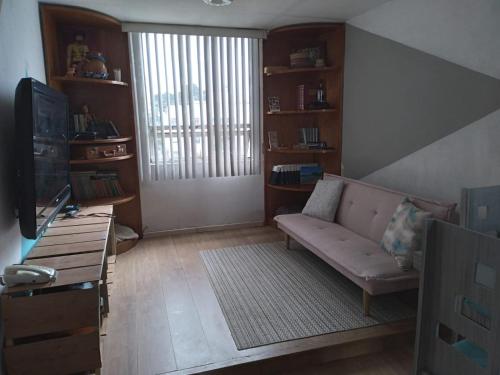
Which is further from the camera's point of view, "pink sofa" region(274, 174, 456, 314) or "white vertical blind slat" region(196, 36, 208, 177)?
"white vertical blind slat" region(196, 36, 208, 177)

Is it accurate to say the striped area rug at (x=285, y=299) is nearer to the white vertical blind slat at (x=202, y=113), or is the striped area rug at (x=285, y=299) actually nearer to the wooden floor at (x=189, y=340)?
the wooden floor at (x=189, y=340)

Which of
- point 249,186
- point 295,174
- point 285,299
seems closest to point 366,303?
point 285,299

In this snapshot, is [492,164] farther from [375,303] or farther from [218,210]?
[218,210]

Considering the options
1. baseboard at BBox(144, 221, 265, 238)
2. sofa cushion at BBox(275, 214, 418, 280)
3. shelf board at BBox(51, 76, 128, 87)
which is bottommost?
baseboard at BBox(144, 221, 265, 238)

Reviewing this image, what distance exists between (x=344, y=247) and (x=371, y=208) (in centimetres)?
49

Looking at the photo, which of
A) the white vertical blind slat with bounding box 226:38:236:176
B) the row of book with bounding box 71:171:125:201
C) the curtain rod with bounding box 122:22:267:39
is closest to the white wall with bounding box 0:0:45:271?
the curtain rod with bounding box 122:22:267:39

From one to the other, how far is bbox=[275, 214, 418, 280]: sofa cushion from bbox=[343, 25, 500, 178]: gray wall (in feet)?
2.65

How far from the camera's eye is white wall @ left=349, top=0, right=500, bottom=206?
2.25m

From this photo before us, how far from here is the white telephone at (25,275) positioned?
1.56 metres

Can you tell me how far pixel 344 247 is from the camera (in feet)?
8.75

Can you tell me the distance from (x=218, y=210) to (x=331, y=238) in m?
1.73

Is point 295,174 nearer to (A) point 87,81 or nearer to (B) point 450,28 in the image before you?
(B) point 450,28

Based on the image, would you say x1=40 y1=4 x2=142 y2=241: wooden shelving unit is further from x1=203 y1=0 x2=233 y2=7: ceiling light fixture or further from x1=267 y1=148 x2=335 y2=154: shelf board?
x1=267 y1=148 x2=335 y2=154: shelf board

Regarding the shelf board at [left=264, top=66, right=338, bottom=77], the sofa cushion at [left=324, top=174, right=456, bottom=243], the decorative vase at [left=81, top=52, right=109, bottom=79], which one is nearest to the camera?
the sofa cushion at [left=324, top=174, right=456, bottom=243]
